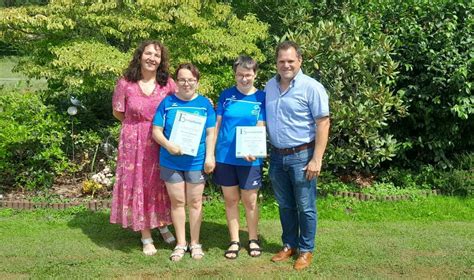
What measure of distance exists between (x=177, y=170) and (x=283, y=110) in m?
0.97

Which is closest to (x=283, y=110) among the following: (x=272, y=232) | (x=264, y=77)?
(x=272, y=232)

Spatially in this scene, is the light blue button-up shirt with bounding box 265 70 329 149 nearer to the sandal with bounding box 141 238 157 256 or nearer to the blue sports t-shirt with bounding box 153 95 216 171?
the blue sports t-shirt with bounding box 153 95 216 171

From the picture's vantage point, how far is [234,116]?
4188 mm

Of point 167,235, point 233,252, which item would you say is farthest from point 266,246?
point 167,235

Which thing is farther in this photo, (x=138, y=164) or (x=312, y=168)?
(x=138, y=164)

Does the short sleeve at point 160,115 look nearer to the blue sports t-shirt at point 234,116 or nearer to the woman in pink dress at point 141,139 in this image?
the woman in pink dress at point 141,139

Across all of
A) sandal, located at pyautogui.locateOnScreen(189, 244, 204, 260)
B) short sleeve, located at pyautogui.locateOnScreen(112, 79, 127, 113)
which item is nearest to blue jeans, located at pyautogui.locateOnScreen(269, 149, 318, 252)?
sandal, located at pyautogui.locateOnScreen(189, 244, 204, 260)

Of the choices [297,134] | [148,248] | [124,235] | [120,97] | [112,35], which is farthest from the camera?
[112,35]

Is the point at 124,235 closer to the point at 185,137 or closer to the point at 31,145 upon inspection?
the point at 185,137

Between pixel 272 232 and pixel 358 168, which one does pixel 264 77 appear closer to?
pixel 358 168

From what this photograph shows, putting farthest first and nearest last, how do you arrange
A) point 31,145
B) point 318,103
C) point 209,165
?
1. point 31,145
2. point 209,165
3. point 318,103

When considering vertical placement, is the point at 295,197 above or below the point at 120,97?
below

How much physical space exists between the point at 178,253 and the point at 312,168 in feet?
4.33

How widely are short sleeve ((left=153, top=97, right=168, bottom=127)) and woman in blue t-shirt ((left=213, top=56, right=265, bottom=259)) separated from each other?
43 cm
